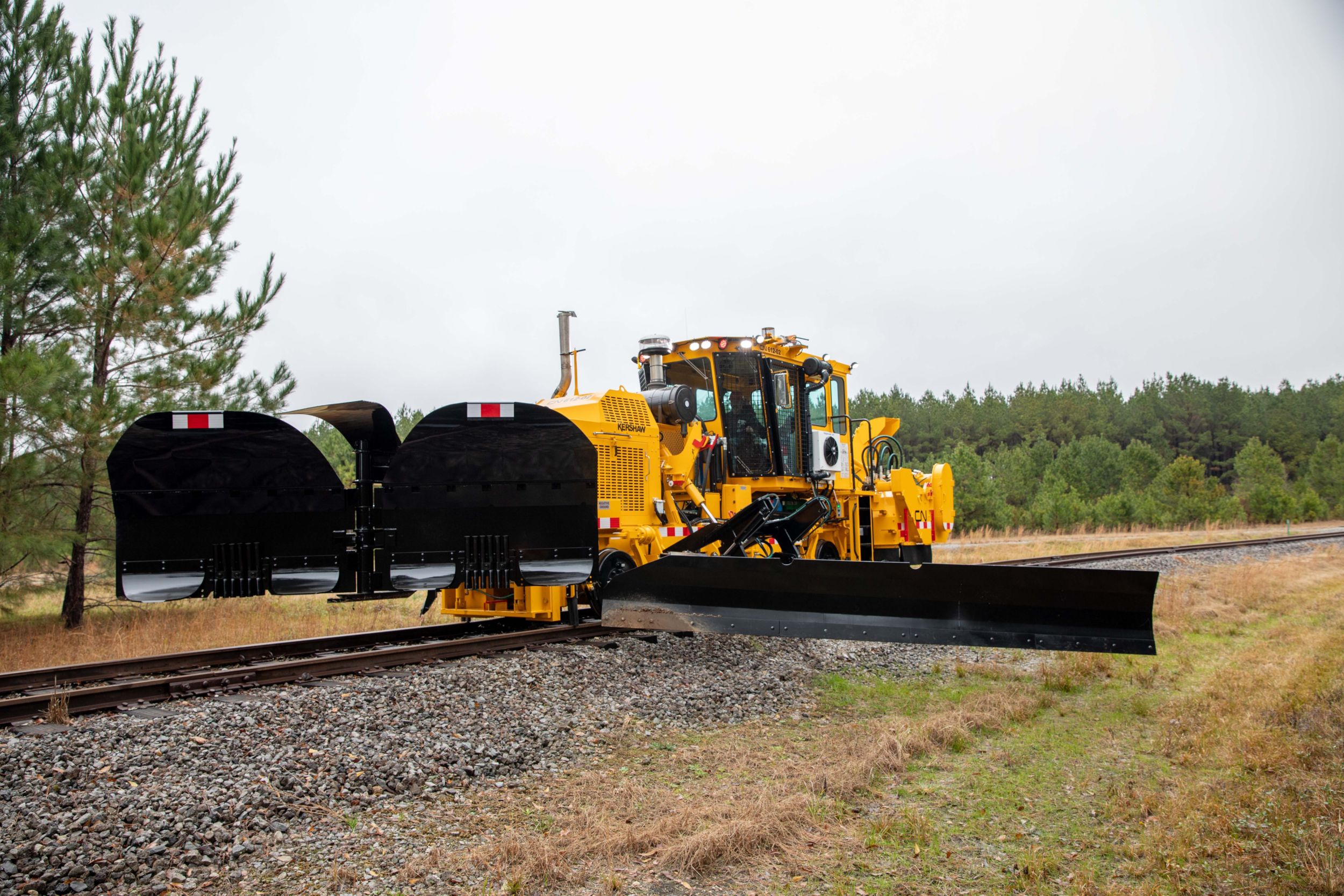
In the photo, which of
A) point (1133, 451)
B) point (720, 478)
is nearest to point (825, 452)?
point (720, 478)

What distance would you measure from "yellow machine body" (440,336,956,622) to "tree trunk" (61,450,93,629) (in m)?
5.82

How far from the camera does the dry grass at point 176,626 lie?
10219mm

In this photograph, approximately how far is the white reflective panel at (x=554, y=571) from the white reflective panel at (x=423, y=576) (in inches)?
20.9

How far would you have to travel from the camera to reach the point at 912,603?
254 inches

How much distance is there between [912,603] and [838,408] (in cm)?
562

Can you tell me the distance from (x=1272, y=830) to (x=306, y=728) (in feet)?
17.8

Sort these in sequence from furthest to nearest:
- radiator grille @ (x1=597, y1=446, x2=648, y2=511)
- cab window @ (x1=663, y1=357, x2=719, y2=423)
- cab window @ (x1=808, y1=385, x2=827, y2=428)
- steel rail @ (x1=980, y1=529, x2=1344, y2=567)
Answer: steel rail @ (x1=980, y1=529, x2=1344, y2=567) < cab window @ (x1=808, y1=385, x2=827, y2=428) < cab window @ (x1=663, y1=357, x2=719, y2=423) < radiator grille @ (x1=597, y1=446, x2=648, y2=511)

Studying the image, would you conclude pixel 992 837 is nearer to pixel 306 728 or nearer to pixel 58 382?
pixel 306 728

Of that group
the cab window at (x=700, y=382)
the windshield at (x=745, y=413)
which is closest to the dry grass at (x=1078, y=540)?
the windshield at (x=745, y=413)

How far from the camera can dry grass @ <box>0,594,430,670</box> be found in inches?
402

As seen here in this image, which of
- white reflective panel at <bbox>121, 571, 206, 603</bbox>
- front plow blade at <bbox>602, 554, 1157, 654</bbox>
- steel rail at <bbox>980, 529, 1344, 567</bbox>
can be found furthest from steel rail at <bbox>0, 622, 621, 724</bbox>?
steel rail at <bbox>980, 529, 1344, 567</bbox>

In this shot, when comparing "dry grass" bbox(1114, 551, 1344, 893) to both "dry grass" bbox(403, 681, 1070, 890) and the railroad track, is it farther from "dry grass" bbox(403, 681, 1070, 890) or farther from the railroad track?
the railroad track

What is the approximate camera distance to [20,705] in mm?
5875

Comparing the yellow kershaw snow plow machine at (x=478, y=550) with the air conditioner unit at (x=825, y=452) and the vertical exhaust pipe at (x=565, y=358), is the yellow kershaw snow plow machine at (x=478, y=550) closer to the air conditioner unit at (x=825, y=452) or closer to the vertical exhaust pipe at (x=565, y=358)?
the vertical exhaust pipe at (x=565, y=358)
